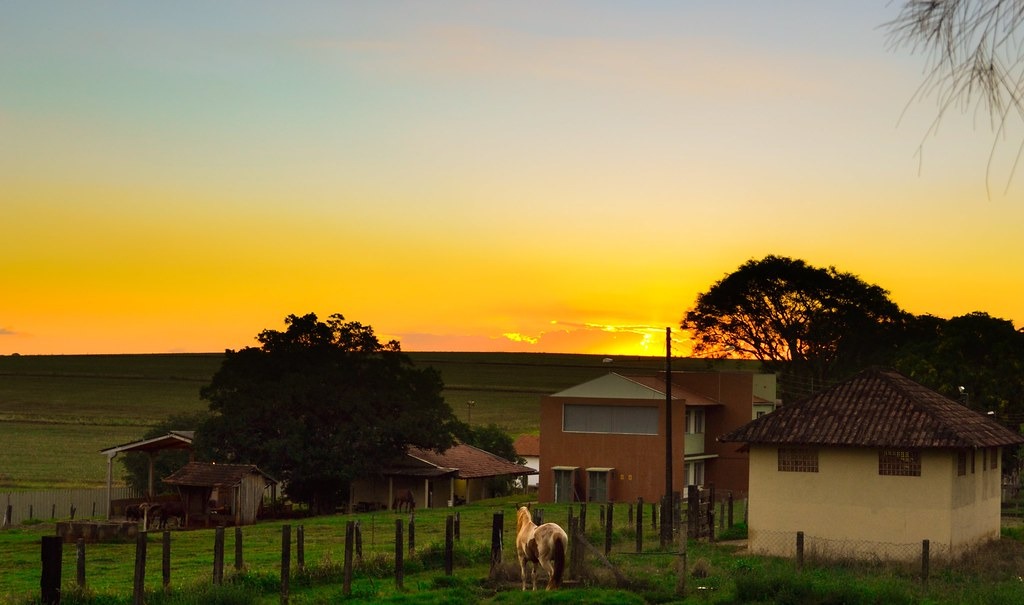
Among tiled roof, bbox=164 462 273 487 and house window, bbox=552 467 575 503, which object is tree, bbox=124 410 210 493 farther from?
house window, bbox=552 467 575 503

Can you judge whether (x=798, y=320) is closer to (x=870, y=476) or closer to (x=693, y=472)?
(x=693, y=472)

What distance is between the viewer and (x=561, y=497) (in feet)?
209

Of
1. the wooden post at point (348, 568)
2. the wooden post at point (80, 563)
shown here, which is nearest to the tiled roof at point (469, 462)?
the wooden post at point (348, 568)

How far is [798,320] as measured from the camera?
8362cm

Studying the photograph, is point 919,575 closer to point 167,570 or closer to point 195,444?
point 167,570

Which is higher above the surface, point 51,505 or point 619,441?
point 619,441

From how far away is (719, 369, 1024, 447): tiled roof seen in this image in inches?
1236

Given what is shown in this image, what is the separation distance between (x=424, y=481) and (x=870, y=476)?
107 ft

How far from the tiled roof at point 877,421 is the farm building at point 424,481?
2699cm

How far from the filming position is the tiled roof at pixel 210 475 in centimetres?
4900

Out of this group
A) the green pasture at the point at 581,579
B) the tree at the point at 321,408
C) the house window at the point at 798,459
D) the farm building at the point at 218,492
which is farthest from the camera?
the tree at the point at 321,408

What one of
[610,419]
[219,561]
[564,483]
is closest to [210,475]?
[564,483]

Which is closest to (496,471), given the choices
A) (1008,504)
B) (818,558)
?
(1008,504)

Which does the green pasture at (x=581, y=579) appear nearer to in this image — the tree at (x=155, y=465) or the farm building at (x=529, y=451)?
the tree at (x=155, y=465)
